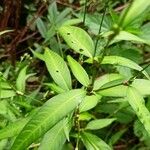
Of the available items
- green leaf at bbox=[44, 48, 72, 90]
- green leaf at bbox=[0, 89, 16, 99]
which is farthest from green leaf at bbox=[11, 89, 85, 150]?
green leaf at bbox=[0, 89, 16, 99]

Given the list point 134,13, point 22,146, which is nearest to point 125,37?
point 134,13

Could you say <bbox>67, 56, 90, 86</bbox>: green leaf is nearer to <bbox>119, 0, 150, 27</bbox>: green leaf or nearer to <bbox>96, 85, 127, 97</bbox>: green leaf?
<bbox>96, 85, 127, 97</bbox>: green leaf

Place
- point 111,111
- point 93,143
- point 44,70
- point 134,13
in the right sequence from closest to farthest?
1. point 134,13
2. point 93,143
3. point 111,111
4. point 44,70

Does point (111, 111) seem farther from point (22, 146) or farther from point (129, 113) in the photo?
point (22, 146)

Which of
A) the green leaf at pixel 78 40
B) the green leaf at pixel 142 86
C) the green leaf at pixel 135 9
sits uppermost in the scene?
the green leaf at pixel 135 9

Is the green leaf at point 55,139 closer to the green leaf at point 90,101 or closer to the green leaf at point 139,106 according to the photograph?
the green leaf at point 90,101

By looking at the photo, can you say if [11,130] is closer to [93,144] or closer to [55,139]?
[55,139]

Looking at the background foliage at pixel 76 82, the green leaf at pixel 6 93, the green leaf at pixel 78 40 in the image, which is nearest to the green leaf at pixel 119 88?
the background foliage at pixel 76 82
